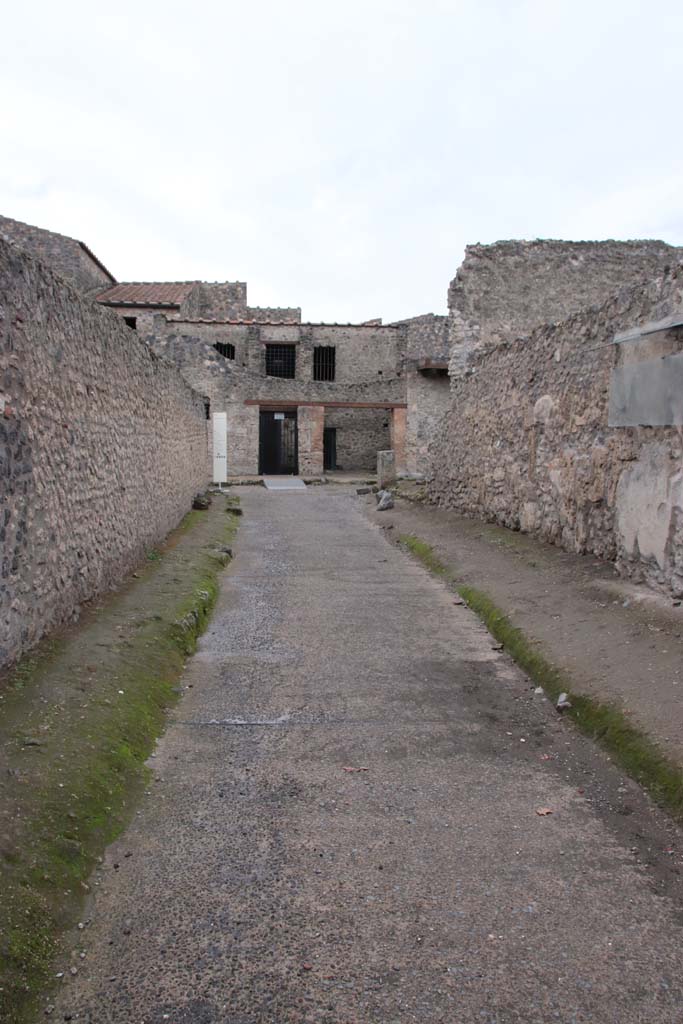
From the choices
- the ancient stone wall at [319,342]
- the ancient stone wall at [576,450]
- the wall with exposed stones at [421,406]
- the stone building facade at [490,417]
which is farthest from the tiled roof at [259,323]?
the ancient stone wall at [576,450]

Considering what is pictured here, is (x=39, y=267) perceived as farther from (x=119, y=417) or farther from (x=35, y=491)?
(x=119, y=417)

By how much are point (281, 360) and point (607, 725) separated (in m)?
29.0

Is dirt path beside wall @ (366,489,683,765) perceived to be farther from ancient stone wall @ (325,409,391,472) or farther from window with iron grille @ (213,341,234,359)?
ancient stone wall @ (325,409,391,472)

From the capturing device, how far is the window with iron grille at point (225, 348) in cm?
3134

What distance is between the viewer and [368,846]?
3.44 m

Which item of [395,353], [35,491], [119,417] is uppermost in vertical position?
[395,353]

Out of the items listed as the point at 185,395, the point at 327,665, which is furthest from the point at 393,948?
the point at 185,395

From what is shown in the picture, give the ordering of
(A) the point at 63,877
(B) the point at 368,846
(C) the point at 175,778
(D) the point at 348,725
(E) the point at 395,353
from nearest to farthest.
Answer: (A) the point at 63,877 < (B) the point at 368,846 < (C) the point at 175,778 < (D) the point at 348,725 < (E) the point at 395,353

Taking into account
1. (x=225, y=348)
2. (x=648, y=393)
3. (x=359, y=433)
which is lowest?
(x=359, y=433)

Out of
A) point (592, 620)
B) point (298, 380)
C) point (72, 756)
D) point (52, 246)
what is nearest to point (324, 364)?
point (298, 380)

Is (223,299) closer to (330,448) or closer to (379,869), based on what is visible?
(330,448)

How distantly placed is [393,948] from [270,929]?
446 millimetres

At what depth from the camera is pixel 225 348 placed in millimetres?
31562

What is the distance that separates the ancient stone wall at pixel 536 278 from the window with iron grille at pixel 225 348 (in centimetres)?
1658
